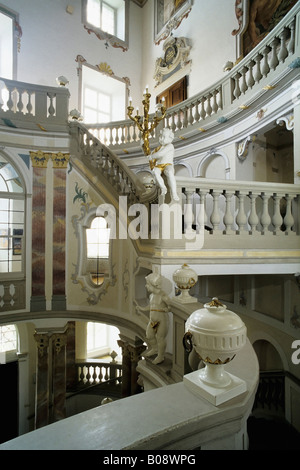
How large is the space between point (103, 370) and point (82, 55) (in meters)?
12.9

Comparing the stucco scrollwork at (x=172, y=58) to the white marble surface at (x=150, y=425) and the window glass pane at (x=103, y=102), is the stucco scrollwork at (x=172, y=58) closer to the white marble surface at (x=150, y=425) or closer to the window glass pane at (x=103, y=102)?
the window glass pane at (x=103, y=102)

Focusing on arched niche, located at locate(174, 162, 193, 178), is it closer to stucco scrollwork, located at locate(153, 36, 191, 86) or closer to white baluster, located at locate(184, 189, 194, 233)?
white baluster, located at locate(184, 189, 194, 233)

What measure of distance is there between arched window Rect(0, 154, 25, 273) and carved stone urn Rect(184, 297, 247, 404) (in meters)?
6.70

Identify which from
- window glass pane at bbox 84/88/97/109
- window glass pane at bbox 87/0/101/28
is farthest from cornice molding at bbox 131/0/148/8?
window glass pane at bbox 84/88/97/109

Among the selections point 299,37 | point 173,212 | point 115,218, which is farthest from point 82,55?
point 173,212

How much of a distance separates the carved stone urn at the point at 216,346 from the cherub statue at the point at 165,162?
237cm

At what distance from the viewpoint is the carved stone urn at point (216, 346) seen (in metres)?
1.35

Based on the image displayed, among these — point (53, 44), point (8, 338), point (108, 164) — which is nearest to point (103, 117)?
point (53, 44)

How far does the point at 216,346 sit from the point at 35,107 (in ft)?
25.7

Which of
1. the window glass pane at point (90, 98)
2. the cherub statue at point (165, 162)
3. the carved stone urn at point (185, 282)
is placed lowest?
the carved stone urn at point (185, 282)

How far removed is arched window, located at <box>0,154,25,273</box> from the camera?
23.5 ft

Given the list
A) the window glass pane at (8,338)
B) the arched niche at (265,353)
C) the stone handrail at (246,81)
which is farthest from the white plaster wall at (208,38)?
the window glass pane at (8,338)

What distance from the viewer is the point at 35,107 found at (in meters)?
7.22

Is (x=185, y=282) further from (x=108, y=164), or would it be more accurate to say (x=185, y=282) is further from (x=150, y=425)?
(x=108, y=164)
